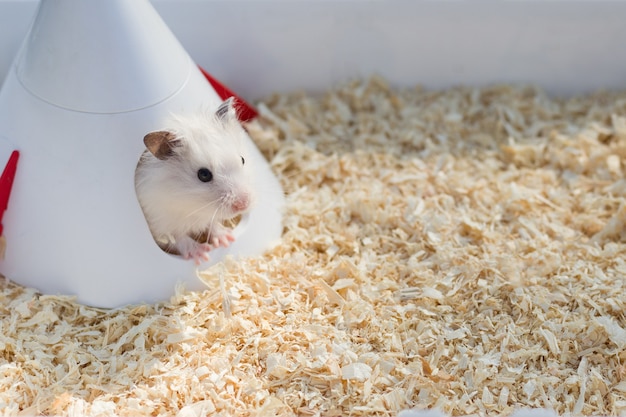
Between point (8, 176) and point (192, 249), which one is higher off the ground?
point (8, 176)

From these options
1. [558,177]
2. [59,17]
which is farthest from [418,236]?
[59,17]

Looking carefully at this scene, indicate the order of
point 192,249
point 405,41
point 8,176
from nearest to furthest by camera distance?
A: point 8,176, point 192,249, point 405,41

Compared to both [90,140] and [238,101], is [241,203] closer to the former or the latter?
[90,140]

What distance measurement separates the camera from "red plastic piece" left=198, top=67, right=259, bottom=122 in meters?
2.69

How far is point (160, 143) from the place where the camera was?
2066mm

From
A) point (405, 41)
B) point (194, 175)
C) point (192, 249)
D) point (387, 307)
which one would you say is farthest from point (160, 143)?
point (405, 41)

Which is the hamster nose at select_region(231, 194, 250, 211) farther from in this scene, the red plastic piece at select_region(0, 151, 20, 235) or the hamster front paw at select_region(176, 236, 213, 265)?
the red plastic piece at select_region(0, 151, 20, 235)

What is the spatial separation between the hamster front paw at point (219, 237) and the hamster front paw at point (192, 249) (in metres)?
0.03

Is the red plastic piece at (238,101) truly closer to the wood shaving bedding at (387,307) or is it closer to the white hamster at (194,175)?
the wood shaving bedding at (387,307)

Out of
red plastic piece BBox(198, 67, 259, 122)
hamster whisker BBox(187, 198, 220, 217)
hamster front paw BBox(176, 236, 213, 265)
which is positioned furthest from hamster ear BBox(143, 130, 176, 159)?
red plastic piece BBox(198, 67, 259, 122)

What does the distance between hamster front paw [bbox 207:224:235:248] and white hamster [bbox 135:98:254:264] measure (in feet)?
0.36

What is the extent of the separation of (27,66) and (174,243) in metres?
0.67

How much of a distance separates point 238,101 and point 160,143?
870 mm

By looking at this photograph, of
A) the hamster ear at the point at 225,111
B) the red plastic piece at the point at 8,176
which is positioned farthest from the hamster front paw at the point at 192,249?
the red plastic piece at the point at 8,176
